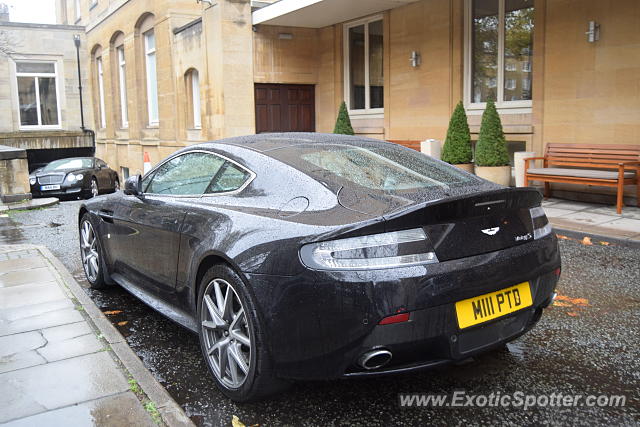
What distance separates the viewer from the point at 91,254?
19.4 ft

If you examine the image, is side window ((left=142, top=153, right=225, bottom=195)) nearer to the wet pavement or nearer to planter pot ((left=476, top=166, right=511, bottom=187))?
the wet pavement

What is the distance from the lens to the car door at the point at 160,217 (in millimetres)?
4148

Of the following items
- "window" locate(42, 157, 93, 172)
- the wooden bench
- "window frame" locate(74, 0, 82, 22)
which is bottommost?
"window" locate(42, 157, 93, 172)

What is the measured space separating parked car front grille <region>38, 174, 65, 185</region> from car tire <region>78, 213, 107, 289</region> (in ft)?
41.0

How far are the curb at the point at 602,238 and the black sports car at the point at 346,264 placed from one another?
4.30 meters

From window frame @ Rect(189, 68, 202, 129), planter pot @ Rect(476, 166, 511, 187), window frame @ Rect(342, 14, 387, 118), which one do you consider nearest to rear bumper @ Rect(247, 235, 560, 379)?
planter pot @ Rect(476, 166, 511, 187)

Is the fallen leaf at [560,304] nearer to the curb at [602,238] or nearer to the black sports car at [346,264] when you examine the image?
the black sports car at [346,264]

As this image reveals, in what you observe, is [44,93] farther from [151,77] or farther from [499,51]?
[499,51]

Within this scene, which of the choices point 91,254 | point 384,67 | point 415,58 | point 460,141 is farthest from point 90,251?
point 384,67

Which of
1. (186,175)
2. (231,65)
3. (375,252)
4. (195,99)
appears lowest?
(375,252)

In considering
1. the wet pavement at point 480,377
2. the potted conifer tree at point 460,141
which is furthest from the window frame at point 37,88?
the wet pavement at point 480,377

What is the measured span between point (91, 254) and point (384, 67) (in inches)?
444

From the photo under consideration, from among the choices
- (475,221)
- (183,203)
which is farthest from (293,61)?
(475,221)

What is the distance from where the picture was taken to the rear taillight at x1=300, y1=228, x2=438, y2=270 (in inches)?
114
